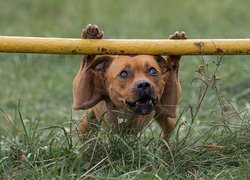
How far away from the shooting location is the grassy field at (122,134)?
546 centimetres

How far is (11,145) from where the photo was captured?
5.84 m

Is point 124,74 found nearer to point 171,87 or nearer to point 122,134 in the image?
point 171,87

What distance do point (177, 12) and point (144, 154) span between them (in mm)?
7700

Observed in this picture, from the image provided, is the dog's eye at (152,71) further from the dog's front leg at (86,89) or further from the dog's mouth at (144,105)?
the dog's front leg at (86,89)

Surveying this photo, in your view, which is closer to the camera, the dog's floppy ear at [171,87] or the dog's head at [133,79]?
the dog's head at [133,79]

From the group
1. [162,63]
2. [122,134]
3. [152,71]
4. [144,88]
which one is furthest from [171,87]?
[122,134]

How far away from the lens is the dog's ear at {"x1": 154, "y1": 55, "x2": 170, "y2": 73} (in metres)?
6.22

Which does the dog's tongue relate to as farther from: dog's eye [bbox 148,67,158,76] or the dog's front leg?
the dog's front leg

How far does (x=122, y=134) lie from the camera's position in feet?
18.7

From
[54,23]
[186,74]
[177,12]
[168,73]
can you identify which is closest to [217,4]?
[177,12]

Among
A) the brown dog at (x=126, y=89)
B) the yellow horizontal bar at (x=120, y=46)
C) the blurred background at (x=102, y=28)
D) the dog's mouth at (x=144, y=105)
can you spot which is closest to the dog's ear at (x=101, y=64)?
the brown dog at (x=126, y=89)

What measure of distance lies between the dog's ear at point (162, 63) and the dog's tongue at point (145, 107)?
40cm

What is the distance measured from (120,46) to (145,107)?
521 millimetres

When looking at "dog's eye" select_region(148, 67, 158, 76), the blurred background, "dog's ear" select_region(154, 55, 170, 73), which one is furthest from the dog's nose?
the blurred background
